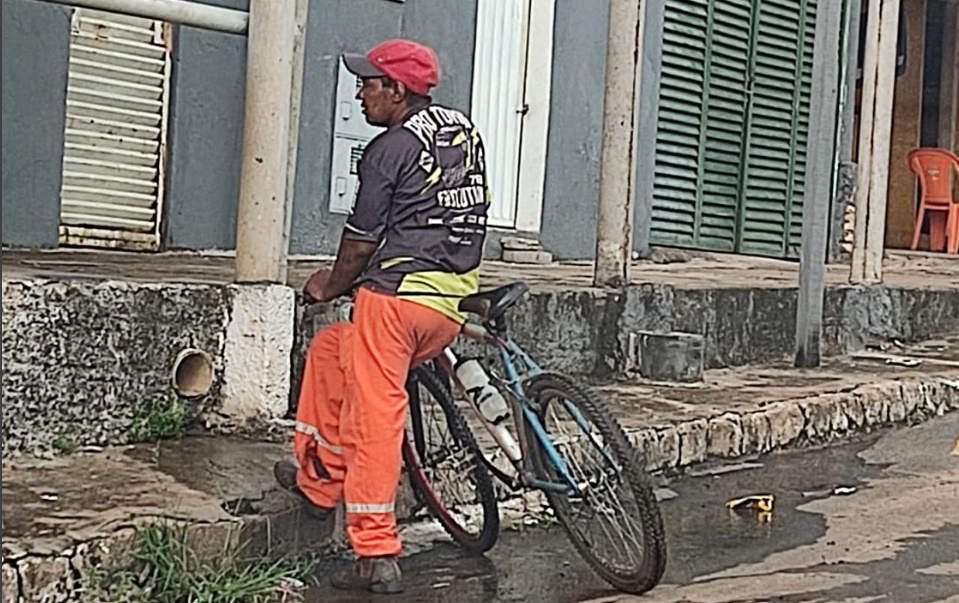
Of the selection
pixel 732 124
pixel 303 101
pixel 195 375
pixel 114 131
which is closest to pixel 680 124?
pixel 732 124

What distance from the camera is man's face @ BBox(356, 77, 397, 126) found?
177 inches

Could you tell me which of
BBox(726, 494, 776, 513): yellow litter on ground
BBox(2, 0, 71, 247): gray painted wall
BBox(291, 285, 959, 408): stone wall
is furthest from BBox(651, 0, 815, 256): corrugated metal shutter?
BBox(726, 494, 776, 513): yellow litter on ground

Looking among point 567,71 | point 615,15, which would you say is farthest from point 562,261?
point 615,15

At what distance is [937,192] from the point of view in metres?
15.1

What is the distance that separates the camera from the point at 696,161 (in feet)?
38.3

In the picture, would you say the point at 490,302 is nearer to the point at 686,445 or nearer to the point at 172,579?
the point at 172,579

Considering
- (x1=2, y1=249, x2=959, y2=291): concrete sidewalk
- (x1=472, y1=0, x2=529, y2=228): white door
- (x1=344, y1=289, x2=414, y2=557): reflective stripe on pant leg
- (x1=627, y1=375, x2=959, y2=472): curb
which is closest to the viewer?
(x1=344, y1=289, x2=414, y2=557): reflective stripe on pant leg

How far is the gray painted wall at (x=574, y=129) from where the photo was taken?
1062 centimetres

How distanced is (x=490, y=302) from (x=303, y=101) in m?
4.53

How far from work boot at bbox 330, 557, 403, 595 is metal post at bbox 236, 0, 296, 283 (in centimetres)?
147

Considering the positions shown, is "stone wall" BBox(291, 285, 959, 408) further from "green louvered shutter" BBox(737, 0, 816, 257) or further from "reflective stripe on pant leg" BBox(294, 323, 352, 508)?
"green louvered shutter" BBox(737, 0, 816, 257)

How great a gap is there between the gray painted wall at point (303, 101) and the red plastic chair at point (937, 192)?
669 cm

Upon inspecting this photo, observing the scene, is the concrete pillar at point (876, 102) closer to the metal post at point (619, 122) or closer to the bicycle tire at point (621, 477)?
the metal post at point (619, 122)

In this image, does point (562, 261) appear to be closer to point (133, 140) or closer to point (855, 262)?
point (855, 262)
